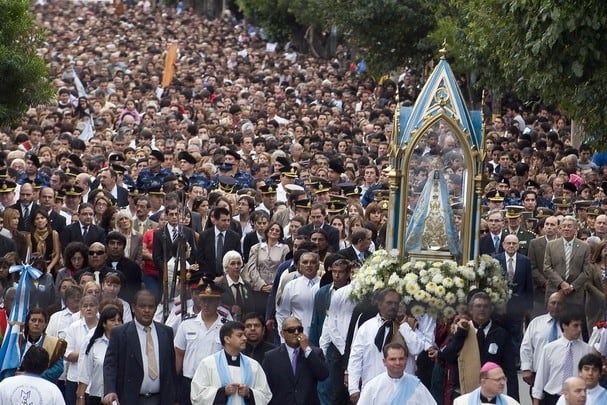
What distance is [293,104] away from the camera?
41344 mm

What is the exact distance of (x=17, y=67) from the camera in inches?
931

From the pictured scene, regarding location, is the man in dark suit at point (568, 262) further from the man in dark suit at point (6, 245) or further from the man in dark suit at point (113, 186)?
the man in dark suit at point (113, 186)

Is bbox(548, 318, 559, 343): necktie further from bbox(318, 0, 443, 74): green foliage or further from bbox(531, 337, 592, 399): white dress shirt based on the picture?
bbox(318, 0, 443, 74): green foliage

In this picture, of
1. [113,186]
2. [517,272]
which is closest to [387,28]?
[113,186]

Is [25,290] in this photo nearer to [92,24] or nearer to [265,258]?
[265,258]

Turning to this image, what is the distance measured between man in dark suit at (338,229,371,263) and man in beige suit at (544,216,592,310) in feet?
6.61

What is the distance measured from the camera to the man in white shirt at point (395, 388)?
1483 centimetres

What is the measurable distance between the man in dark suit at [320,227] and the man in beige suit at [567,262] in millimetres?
2150

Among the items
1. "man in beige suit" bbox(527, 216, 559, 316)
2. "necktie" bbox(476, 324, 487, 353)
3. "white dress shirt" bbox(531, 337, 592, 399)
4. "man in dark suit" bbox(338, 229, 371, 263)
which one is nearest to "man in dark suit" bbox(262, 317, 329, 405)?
"necktie" bbox(476, 324, 487, 353)

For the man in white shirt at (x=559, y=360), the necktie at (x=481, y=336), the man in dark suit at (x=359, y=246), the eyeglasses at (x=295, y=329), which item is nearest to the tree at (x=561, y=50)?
the man in dark suit at (x=359, y=246)

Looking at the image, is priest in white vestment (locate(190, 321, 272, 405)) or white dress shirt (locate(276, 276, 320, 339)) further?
white dress shirt (locate(276, 276, 320, 339))

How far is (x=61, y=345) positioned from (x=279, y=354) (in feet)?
6.08

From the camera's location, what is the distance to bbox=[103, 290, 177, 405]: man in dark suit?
15984mm

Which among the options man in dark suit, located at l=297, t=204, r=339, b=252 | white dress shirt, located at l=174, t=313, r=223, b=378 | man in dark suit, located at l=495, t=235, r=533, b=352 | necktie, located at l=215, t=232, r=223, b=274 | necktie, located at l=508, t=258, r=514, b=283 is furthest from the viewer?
necktie, located at l=215, t=232, r=223, b=274
